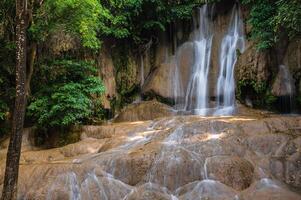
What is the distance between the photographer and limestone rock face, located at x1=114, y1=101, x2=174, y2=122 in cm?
1662

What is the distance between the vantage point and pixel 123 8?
17359 millimetres

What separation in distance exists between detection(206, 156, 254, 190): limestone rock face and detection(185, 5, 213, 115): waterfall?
677cm

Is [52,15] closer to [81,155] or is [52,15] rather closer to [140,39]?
[81,155]

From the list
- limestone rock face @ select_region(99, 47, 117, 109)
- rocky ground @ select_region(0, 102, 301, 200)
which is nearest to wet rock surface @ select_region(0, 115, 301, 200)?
rocky ground @ select_region(0, 102, 301, 200)

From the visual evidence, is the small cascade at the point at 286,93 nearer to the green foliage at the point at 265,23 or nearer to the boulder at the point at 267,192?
the green foliage at the point at 265,23

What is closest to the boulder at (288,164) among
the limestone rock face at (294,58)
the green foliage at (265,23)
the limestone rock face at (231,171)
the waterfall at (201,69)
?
the limestone rock face at (231,171)

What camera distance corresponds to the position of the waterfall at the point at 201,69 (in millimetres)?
17172

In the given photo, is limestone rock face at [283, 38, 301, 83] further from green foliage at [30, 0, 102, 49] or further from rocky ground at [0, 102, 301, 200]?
green foliage at [30, 0, 102, 49]

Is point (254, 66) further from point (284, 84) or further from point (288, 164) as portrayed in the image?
point (288, 164)

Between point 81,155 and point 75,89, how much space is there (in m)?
3.42

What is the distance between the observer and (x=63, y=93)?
Answer: 13773 mm

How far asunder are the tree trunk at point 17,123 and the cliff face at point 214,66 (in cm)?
954

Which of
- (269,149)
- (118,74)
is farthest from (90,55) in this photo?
(269,149)

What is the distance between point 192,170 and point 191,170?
2 centimetres
